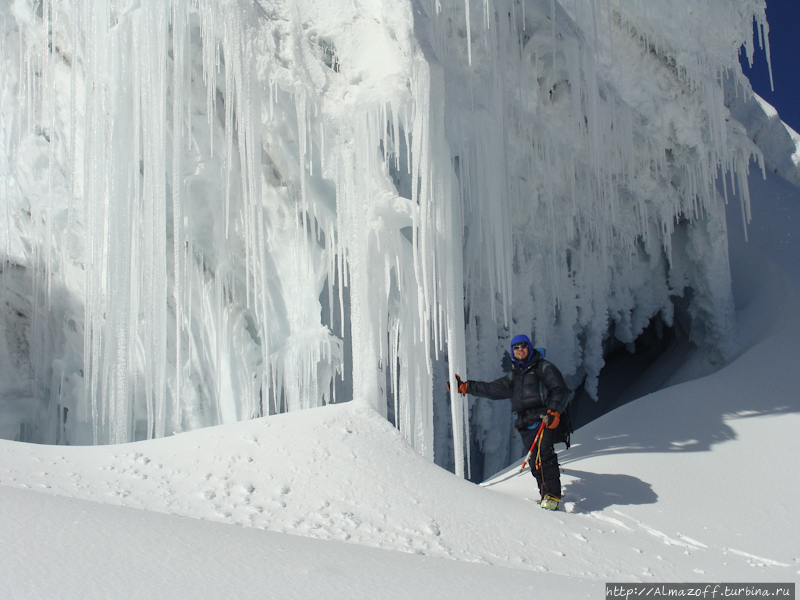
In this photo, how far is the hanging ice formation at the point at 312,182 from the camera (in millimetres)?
5055

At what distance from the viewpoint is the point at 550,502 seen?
381 cm

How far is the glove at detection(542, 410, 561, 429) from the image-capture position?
3.90m

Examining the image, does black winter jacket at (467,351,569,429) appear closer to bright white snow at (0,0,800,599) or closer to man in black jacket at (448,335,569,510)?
man in black jacket at (448,335,569,510)

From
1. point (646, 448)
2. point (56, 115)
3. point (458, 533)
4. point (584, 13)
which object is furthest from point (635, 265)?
point (56, 115)

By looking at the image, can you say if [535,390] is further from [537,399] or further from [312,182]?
[312,182]

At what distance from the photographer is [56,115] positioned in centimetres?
639

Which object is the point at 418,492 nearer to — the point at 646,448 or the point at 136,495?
the point at 136,495

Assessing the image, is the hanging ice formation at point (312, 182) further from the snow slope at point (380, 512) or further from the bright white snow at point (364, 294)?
the snow slope at point (380, 512)

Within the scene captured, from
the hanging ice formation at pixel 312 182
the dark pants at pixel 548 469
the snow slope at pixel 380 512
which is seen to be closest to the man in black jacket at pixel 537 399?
the dark pants at pixel 548 469

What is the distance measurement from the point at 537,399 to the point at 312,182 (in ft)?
9.75

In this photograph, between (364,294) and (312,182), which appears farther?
(312,182)

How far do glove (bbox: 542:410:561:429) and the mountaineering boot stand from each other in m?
0.44

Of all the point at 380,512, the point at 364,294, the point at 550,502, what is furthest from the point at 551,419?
the point at 364,294

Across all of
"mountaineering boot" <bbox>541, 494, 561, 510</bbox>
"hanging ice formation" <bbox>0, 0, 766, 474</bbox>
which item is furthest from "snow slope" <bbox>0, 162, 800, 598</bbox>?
"hanging ice formation" <bbox>0, 0, 766, 474</bbox>
